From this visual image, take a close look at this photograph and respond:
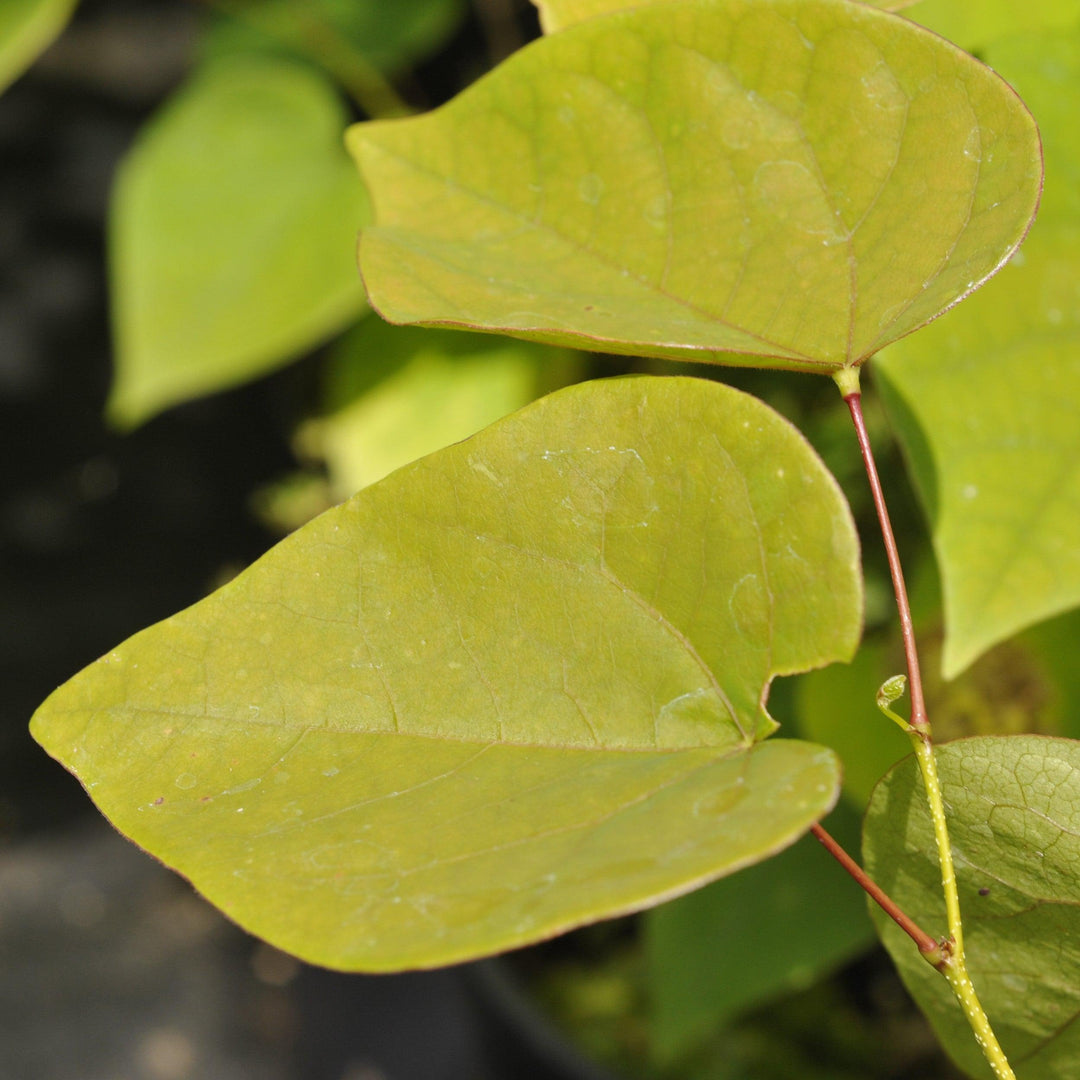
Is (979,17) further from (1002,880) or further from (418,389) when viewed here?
(418,389)

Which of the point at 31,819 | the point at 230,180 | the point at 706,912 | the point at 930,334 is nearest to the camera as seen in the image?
the point at 930,334

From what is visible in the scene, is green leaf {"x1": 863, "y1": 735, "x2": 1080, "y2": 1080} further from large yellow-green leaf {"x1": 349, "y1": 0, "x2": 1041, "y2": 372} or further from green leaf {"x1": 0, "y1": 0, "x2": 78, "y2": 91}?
green leaf {"x1": 0, "y1": 0, "x2": 78, "y2": 91}

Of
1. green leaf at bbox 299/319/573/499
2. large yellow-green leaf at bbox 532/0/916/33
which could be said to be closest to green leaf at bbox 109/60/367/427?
green leaf at bbox 299/319/573/499

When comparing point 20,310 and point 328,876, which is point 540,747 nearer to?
point 328,876

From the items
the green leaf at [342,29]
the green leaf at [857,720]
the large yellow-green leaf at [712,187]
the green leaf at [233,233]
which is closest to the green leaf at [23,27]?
the green leaf at [233,233]

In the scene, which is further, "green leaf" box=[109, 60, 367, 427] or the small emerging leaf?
"green leaf" box=[109, 60, 367, 427]

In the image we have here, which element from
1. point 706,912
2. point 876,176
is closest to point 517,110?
point 876,176
